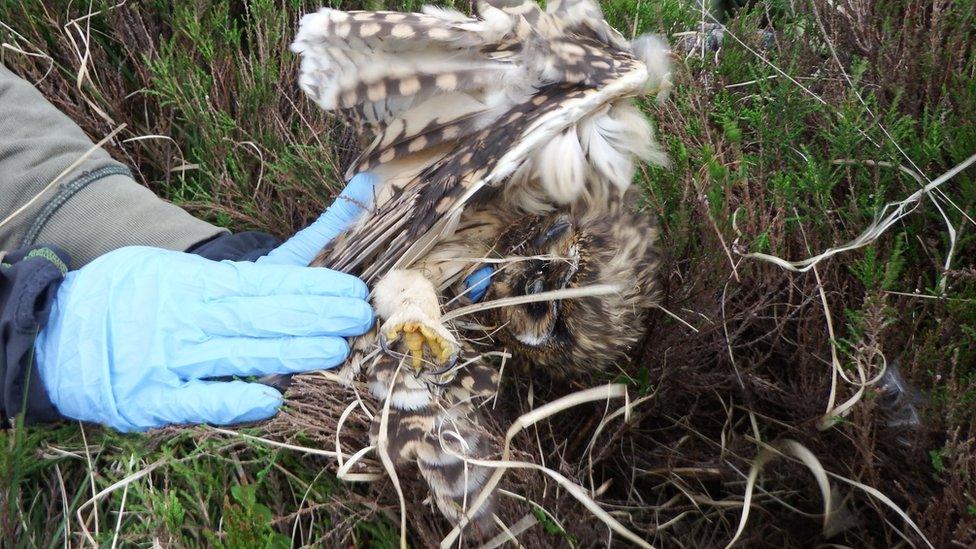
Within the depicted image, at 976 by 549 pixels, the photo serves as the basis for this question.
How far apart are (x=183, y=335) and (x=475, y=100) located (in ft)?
3.38

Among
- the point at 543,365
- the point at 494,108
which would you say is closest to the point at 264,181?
the point at 494,108

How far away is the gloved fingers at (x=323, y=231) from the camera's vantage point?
2.18 metres

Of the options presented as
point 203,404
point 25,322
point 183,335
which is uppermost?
point 25,322

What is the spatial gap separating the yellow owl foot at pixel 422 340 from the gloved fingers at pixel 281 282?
235 millimetres

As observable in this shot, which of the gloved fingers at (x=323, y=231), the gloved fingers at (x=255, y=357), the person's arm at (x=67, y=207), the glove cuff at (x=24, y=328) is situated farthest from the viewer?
the person's arm at (x=67, y=207)

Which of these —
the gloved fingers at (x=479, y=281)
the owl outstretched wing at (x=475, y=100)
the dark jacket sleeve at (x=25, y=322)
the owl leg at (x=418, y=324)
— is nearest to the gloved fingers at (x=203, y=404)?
the dark jacket sleeve at (x=25, y=322)

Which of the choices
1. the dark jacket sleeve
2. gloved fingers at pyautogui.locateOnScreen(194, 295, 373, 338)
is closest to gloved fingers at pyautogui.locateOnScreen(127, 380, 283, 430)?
gloved fingers at pyautogui.locateOnScreen(194, 295, 373, 338)

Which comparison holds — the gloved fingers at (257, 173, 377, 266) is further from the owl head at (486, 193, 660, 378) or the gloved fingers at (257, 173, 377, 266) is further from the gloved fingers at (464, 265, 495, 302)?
the owl head at (486, 193, 660, 378)

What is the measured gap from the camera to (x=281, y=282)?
81.0 inches

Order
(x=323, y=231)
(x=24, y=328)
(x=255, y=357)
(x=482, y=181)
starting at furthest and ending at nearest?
1. (x=323, y=231)
2. (x=255, y=357)
3. (x=24, y=328)
4. (x=482, y=181)

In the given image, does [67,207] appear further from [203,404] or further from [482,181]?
[482,181]

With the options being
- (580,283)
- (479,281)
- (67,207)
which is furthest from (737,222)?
(67,207)

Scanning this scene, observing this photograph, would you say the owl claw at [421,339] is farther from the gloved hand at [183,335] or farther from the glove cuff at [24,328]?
the glove cuff at [24,328]

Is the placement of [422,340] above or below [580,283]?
below
